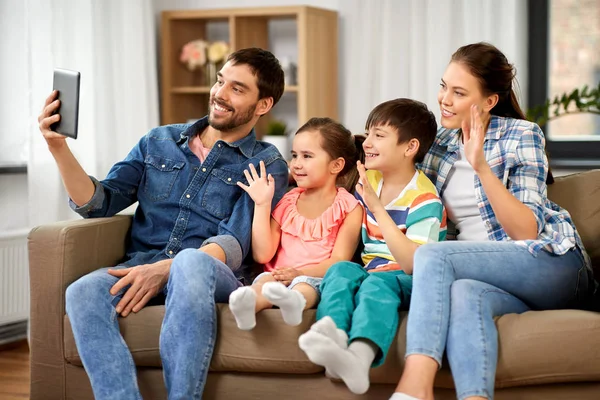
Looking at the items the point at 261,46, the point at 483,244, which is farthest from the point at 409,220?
the point at 261,46

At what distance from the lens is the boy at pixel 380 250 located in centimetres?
186

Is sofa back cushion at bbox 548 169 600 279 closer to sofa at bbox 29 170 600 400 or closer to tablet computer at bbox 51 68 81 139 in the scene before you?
sofa at bbox 29 170 600 400

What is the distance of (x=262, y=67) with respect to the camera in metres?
2.51

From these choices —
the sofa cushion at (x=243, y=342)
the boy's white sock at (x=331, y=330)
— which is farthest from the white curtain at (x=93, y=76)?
the boy's white sock at (x=331, y=330)

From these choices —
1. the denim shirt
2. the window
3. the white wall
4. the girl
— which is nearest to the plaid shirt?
the girl

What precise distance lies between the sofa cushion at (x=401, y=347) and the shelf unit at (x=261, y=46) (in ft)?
6.48

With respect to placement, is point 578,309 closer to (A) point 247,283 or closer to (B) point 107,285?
(A) point 247,283

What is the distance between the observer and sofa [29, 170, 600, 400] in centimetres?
196

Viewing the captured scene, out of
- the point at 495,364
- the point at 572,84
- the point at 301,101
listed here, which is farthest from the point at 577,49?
the point at 495,364

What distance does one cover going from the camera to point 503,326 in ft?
6.49

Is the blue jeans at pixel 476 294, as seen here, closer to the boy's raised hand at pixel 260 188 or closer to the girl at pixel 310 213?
the girl at pixel 310 213

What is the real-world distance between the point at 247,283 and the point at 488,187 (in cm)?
80

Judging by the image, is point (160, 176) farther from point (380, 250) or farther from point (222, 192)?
point (380, 250)

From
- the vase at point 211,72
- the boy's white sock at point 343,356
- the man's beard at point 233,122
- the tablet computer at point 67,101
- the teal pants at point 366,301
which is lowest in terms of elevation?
the boy's white sock at point 343,356
